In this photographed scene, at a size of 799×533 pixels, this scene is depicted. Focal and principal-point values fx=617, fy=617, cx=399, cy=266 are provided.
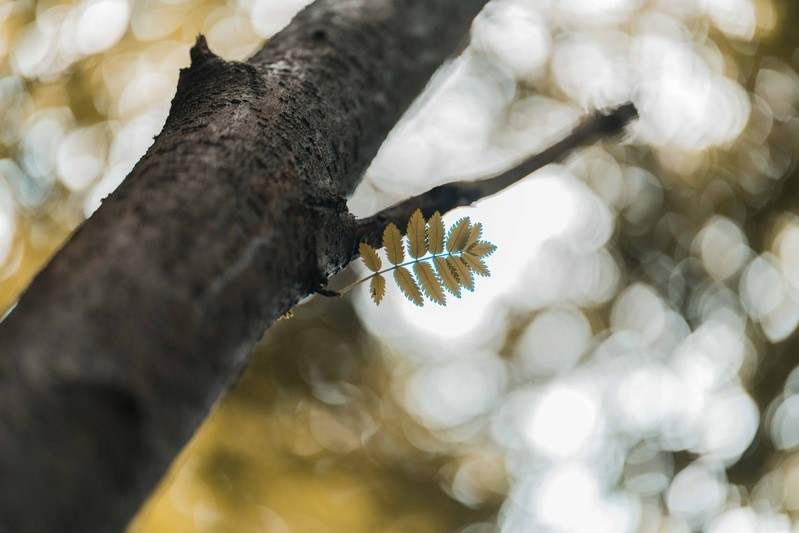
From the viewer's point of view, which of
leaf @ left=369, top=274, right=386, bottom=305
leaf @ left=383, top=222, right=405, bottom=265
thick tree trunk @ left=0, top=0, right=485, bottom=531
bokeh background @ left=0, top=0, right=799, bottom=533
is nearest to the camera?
thick tree trunk @ left=0, top=0, right=485, bottom=531

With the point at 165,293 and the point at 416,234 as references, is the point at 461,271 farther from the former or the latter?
the point at 165,293

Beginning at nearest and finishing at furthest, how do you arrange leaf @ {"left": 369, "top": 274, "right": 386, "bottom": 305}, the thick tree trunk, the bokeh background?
1. the thick tree trunk
2. leaf @ {"left": 369, "top": 274, "right": 386, "bottom": 305}
3. the bokeh background

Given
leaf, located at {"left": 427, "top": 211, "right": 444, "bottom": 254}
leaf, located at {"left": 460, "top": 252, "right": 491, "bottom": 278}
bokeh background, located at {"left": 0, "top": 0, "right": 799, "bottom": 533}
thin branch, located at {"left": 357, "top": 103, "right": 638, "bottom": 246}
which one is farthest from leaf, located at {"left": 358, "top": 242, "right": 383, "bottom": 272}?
bokeh background, located at {"left": 0, "top": 0, "right": 799, "bottom": 533}

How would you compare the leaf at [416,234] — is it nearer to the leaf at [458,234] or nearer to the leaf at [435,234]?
the leaf at [435,234]

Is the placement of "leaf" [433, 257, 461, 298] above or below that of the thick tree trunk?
below

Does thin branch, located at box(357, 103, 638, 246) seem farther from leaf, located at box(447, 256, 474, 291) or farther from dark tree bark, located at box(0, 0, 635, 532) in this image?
leaf, located at box(447, 256, 474, 291)

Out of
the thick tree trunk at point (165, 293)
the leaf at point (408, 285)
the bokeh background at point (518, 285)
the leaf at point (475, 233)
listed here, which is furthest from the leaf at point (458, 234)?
the bokeh background at point (518, 285)

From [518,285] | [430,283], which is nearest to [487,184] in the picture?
[430,283]
